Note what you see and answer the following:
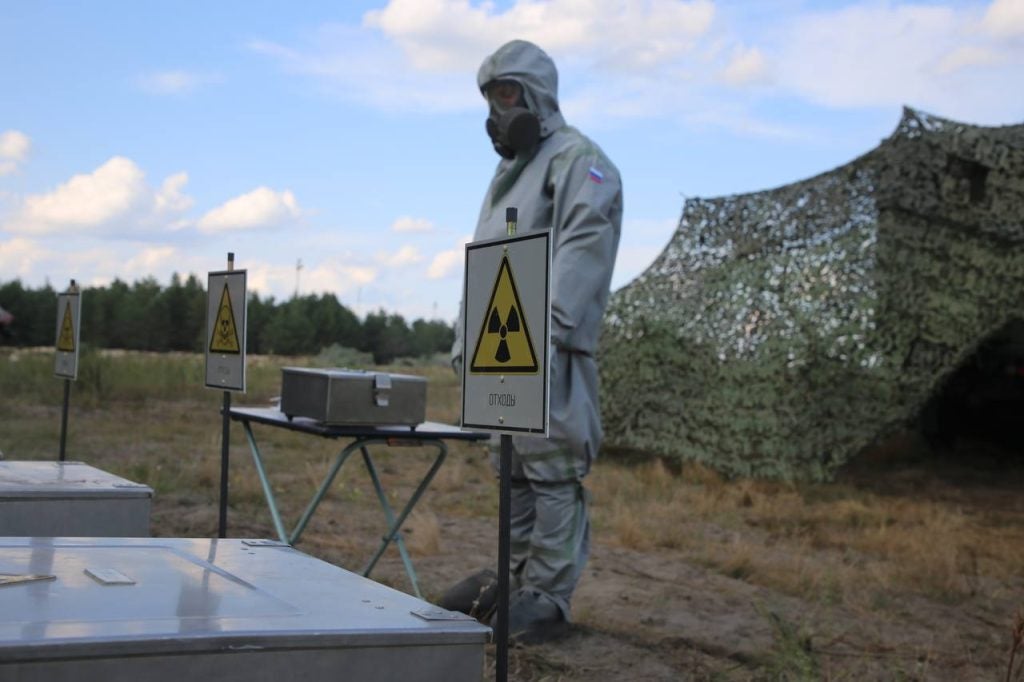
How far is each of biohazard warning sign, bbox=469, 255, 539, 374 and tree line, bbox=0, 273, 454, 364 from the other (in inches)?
1083

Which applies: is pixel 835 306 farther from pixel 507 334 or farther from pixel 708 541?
pixel 507 334

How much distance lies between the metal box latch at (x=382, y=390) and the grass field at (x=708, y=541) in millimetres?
1107

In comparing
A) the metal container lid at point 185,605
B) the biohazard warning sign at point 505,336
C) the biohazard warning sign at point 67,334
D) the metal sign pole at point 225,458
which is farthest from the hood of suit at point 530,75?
the metal container lid at point 185,605

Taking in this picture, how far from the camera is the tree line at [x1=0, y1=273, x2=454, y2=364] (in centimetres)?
3125

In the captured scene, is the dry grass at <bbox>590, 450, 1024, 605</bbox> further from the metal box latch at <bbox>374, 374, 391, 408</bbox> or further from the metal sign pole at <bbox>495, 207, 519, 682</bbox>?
the metal sign pole at <bbox>495, 207, 519, 682</bbox>

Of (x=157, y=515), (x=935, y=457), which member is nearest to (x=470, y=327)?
(x=157, y=515)

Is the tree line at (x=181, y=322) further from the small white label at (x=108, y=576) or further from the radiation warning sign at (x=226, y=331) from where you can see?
the small white label at (x=108, y=576)

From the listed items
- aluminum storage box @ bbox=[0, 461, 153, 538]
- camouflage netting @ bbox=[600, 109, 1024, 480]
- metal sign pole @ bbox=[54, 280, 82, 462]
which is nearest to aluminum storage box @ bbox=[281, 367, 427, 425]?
aluminum storage box @ bbox=[0, 461, 153, 538]

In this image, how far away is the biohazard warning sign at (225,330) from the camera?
15.0 ft

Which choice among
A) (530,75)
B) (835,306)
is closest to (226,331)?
(530,75)

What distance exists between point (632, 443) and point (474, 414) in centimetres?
802

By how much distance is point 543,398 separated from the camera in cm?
260

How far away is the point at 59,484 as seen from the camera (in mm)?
3031

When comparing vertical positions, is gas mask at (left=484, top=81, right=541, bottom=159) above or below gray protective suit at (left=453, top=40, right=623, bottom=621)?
above
